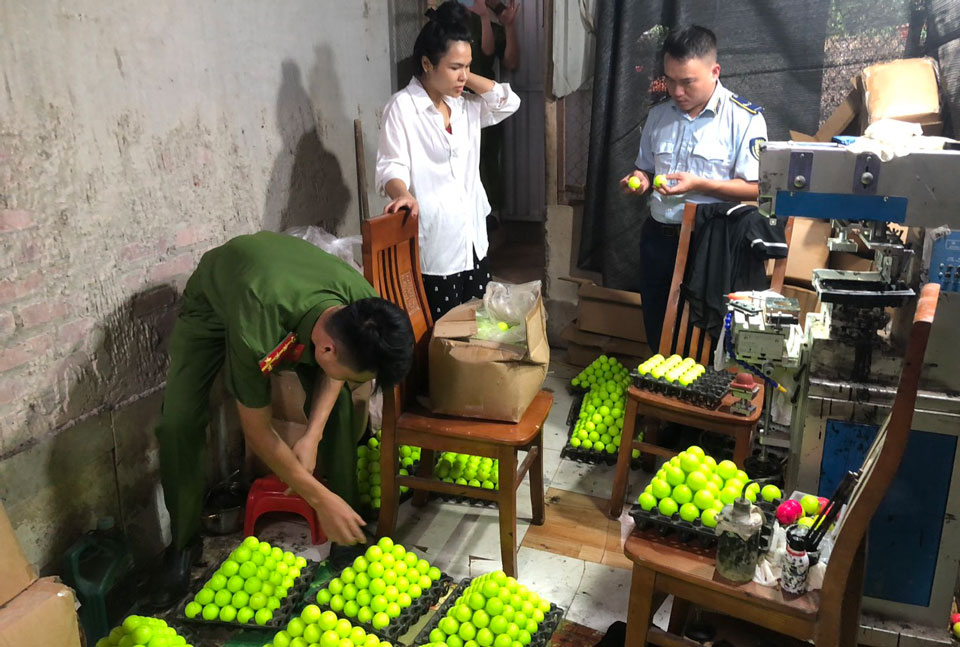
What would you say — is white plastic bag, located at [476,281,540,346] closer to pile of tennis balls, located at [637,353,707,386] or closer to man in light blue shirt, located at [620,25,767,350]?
pile of tennis balls, located at [637,353,707,386]

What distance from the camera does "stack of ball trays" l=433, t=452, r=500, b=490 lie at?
8.93 ft

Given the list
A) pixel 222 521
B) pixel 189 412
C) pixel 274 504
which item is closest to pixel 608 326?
pixel 274 504

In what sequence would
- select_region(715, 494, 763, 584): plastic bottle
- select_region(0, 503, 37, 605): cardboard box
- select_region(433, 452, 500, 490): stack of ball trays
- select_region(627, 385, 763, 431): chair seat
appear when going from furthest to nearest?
1. select_region(433, 452, 500, 490): stack of ball trays
2. select_region(627, 385, 763, 431): chair seat
3. select_region(715, 494, 763, 584): plastic bottle
4. select_region(0, 503, 37, 605): cardboard box

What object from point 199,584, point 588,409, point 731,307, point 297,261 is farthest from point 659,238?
point 199,584

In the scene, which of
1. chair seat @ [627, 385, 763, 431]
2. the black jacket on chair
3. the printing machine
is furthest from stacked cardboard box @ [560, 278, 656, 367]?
the printing machine

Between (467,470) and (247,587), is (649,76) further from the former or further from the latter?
(247,587)

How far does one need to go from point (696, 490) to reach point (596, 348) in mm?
2400

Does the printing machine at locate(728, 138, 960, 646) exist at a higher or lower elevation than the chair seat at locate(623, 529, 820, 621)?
higher

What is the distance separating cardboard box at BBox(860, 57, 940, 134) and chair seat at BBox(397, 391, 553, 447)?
74.8 inches

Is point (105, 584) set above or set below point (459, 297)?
below

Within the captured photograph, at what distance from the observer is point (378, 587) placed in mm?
2047

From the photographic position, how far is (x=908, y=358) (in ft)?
4.34

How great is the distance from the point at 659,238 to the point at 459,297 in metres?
0.90

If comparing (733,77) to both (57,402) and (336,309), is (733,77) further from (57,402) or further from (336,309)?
(57,402)
